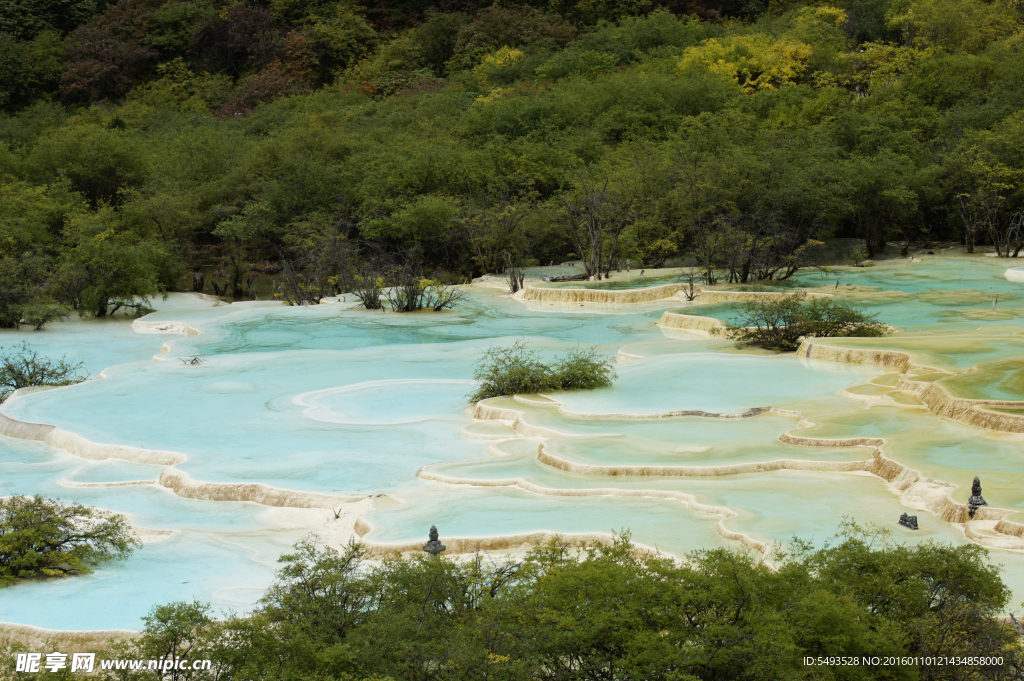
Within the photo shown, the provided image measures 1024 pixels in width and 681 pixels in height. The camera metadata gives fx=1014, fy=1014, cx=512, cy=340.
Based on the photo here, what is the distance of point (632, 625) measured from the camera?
5.72 meters

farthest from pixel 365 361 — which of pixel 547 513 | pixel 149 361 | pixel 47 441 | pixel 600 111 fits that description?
pixel 600 111

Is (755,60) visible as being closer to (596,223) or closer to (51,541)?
(596,223)

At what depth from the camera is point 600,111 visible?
124 feet

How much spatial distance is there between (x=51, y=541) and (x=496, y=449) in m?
4.96

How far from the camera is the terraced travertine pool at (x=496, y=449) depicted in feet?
28.0

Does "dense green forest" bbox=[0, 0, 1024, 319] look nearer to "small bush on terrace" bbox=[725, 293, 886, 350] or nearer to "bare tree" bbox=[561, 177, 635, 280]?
"bare tree" bbox=[561, 177, 635, 280]

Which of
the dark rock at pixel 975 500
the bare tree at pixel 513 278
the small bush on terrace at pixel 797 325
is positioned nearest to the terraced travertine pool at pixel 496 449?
the dark rock at pixel 975 500

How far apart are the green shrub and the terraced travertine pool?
0.60 ft

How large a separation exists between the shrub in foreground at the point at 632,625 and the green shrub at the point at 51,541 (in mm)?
2758

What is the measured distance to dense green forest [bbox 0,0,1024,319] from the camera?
27.3 m

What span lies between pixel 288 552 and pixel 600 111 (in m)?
31.3

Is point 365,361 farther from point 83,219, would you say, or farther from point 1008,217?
point 1008,217

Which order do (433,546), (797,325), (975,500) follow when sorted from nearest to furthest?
(433,546) < (975,500) < (797,325)

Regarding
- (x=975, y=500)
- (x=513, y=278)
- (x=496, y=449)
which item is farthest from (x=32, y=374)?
(x=975, y=500)
